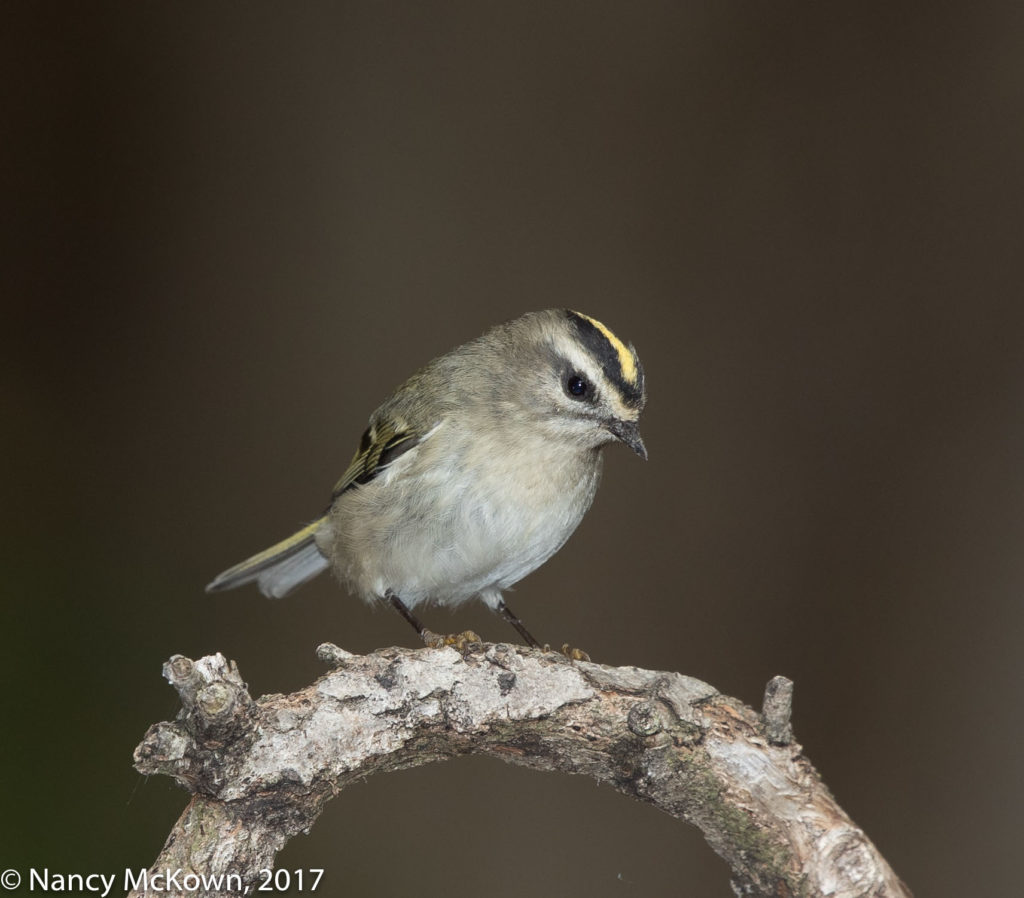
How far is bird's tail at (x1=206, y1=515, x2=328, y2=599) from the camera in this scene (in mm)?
3115

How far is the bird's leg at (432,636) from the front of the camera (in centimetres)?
247

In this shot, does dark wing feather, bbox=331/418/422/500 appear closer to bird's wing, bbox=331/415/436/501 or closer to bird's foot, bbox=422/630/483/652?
bird's wing, bbox=331/415/436/501

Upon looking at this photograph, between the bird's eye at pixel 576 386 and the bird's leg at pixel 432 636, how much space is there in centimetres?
56

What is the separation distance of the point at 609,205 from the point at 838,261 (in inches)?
34.7

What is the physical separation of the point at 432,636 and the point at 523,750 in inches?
19.1

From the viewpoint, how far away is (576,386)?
8.57ft

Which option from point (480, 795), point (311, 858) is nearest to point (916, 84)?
point (480, 795)

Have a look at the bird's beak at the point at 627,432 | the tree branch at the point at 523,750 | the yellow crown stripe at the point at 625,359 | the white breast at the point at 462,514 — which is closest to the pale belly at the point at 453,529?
the white breast at the point at 462,514

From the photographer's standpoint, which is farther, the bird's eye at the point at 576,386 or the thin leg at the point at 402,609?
the thin leg at the point at 402,609

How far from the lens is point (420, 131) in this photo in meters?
4.64

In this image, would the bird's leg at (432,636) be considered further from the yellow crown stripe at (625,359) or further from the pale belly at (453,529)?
the yellow crown stripe at (625,359)

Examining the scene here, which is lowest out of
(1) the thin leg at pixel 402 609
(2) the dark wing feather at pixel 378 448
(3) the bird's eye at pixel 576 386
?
(1) the thin leg at pixel 402 609

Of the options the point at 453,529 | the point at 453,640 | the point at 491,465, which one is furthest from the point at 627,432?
the point at 453,640

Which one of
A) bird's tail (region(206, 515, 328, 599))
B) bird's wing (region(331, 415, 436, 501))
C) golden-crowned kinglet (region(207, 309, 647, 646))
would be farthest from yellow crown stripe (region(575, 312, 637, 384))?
bird's tail (region(206, 515, 328, 599))
